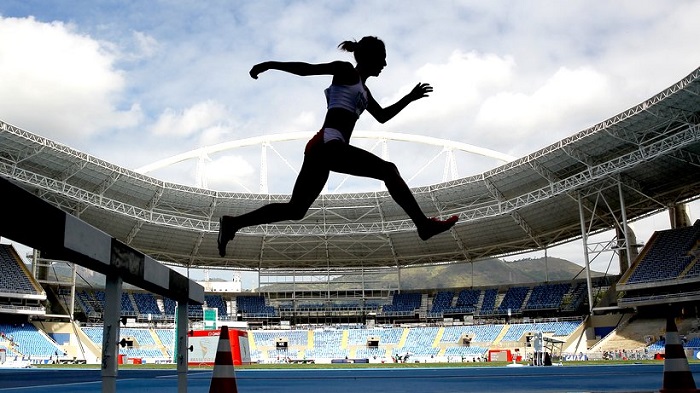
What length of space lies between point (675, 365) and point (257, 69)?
4906mm

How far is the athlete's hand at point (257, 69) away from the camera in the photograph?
10.9ft

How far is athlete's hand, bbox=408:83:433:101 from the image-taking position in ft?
13.5

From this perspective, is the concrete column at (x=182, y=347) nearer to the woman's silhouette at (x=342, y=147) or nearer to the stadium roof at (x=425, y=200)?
the woman's silhouette at (x=342, y=147)

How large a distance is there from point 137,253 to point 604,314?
49.3 metres

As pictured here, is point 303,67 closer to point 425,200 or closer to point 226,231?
point 226,231

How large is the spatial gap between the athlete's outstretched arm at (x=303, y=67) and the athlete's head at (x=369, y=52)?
0.85 feet

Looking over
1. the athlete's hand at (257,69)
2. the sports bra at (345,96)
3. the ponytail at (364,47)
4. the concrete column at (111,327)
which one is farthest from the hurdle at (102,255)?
the ponytail at (364,47)

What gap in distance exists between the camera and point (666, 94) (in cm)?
3475

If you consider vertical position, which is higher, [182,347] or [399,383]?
[182,347]

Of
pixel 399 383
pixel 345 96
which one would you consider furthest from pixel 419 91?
pixel 399 383

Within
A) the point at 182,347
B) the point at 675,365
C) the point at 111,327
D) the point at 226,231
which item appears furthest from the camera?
the point at 182,347

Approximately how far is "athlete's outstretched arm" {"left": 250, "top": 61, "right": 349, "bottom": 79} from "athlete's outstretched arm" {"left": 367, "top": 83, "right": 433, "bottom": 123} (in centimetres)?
44

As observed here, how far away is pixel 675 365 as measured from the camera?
607 cm

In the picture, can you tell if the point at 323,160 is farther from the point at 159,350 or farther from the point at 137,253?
the point at 159,350
